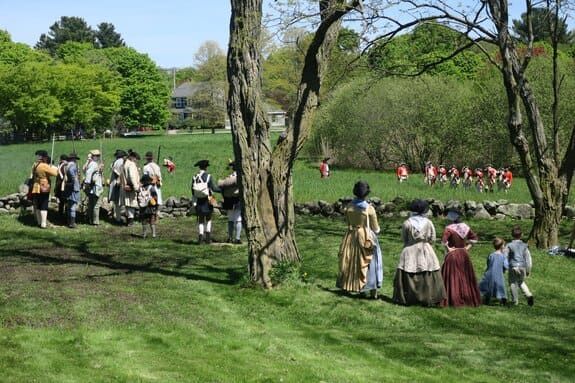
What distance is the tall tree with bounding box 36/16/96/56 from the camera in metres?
126

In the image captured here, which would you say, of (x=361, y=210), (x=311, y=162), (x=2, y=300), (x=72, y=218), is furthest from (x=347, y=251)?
(x=311, y=162)

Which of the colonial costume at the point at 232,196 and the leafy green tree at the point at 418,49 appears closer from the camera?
the colonial costume at the point at 232,196

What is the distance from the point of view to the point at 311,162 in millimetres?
55000

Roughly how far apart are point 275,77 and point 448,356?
73226mm

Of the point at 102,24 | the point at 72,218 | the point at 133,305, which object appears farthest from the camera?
the point at 102,24

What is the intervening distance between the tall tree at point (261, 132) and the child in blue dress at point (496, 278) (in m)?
3.12

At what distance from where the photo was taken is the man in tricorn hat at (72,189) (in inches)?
746

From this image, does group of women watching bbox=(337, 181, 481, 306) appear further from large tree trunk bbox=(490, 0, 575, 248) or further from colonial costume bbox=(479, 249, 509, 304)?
large tree trunk bbox=(490, 0, 575, 248)

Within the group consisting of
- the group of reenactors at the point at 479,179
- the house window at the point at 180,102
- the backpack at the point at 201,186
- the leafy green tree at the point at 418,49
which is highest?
the house window at the point at 180,102

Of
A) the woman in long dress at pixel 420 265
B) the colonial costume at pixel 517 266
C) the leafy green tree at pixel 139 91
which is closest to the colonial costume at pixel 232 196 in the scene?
the woman in long dress at pixel 420 265

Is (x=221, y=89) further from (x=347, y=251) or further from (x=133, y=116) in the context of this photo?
(x=347, y=251)

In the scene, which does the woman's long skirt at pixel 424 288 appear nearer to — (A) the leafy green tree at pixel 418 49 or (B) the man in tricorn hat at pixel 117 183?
(A) the leafy green tree at pixel 418 49

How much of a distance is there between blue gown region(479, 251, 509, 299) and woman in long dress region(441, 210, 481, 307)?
1.19 ft

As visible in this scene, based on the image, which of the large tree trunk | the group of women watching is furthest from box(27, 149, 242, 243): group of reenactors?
the large tree trunk
